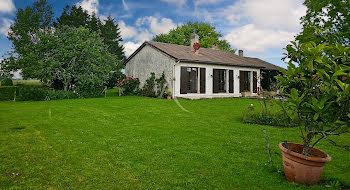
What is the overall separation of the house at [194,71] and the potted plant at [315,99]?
12.5 m

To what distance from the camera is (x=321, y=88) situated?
115 inches

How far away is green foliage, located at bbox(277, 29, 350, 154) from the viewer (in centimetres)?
274

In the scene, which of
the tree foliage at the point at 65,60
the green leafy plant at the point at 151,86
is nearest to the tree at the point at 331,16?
the green leafy plant at the point at 151,86

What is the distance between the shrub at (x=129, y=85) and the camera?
64.4 ft

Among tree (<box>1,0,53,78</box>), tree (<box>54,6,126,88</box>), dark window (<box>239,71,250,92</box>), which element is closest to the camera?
dark window (<box>239,71,250,92</box>)

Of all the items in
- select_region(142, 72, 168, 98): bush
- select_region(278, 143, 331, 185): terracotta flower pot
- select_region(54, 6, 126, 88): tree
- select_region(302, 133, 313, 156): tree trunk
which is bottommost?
select_region(278, 143, 331, 185): terracotta flower pot

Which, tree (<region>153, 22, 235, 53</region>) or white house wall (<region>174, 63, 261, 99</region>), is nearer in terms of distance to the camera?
white house wall (<region>174, 63, 261, 99</region>)

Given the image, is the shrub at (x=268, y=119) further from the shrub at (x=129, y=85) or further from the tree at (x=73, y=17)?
the tree at (x=73, y=17)

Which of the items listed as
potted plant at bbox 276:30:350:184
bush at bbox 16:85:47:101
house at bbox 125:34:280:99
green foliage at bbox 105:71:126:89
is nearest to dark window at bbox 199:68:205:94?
house at bbox 125:34:280:99

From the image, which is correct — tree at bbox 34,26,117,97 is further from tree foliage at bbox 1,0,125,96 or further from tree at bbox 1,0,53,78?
tree at bbox 1,0,53,78

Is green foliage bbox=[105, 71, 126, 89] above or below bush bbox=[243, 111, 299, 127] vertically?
above

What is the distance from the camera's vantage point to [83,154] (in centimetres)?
443

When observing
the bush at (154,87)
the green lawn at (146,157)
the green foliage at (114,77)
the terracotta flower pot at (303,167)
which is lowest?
the green lawn at (146,157)

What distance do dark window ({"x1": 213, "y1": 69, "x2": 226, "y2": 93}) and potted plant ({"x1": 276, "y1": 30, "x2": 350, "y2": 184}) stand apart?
15.1m
